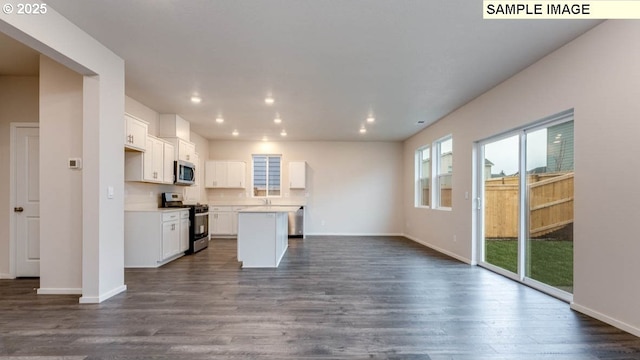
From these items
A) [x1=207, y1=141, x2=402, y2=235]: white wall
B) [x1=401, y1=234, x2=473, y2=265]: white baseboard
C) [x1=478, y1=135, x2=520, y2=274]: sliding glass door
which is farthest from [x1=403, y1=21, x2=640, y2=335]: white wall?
[x1=207, y1=141, x2=402, y2=235]: white wall

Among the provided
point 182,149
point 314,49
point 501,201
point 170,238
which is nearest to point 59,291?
point 170,238

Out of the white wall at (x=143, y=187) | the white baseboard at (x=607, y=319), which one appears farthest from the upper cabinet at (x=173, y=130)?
the white baseboard at (x=607, y=319)

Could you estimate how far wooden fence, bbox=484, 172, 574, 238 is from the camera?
138 inches

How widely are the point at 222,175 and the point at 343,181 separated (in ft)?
11.0

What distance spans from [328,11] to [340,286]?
306cm

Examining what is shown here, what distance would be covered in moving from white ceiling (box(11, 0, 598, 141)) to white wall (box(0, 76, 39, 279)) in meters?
1.25

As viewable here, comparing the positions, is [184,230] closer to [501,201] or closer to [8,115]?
[8,115]

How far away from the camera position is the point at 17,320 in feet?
9.32

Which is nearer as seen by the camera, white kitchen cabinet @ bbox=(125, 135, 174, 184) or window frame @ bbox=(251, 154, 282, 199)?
white kitchen cabinet @ bbox=(125, 135, 174, 184)

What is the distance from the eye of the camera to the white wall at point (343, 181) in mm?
8773

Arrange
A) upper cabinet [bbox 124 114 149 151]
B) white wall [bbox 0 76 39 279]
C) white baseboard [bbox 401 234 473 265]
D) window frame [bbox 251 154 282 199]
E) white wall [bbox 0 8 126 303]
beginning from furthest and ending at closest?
window frame [bbox 251 154 282 199], white baseboard [bbox 401 234 473 265], upper cabinet [bbox 124 114 149 151], white wall [bbox 0 76 39 279], white wall [bbox 0 8 126 303]

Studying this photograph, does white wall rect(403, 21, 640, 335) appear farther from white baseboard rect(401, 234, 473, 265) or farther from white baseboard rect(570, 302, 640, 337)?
white baseboard rect(401, 234, 473, 265)

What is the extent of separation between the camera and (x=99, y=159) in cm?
331

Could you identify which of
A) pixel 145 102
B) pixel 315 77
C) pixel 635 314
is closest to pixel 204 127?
pixel 145 102
